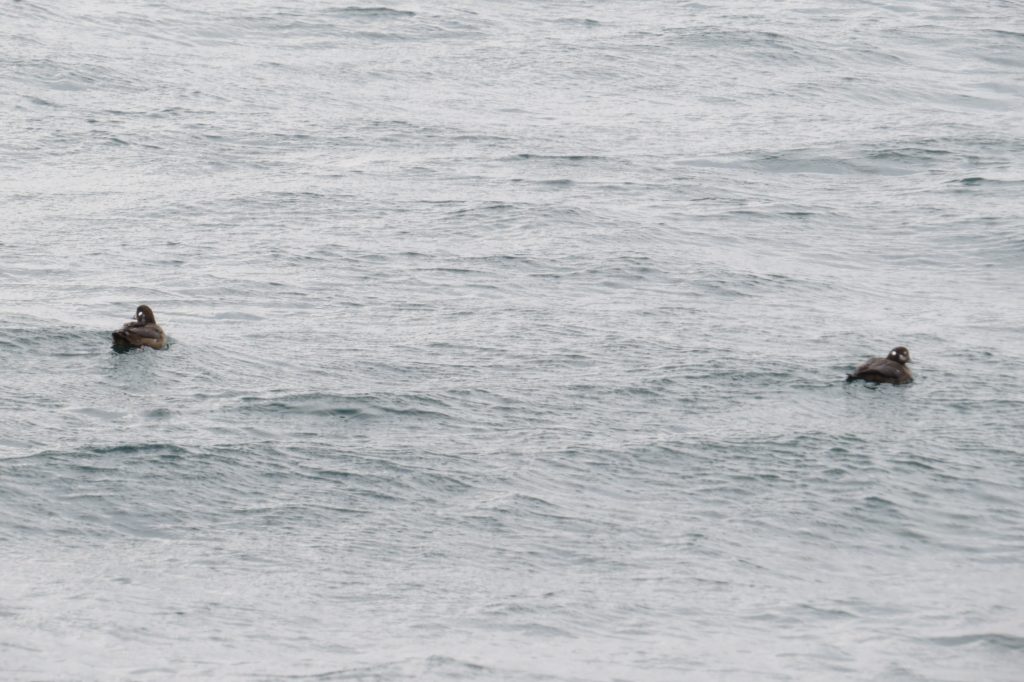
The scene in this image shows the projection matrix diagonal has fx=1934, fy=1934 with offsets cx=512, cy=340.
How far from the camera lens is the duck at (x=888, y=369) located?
929 inches

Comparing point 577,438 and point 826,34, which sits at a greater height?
point 826,34

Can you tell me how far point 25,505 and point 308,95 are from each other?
2080cm

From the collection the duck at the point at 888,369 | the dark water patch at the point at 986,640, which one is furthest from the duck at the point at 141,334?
the dark water patch at the point at 986,640

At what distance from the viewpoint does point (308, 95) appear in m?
39.5

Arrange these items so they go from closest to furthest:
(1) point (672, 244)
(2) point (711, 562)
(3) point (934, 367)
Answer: (2) point (711, 562) → (3) point (934, 367) → (1) point (672, 244)

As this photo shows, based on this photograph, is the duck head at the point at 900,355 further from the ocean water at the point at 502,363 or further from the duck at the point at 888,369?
the ocean water at the point at 502,363

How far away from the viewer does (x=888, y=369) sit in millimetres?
23625

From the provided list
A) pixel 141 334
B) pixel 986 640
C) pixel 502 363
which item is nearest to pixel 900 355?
pixel 502 363

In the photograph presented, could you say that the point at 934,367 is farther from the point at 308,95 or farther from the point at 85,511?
the point at 308,95

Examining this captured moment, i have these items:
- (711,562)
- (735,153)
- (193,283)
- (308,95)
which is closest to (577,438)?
(711,562)

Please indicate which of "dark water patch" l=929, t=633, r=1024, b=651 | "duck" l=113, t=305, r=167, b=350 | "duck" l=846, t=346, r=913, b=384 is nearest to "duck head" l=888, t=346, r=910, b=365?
"duck" l=846, t=346, r=913, b=384

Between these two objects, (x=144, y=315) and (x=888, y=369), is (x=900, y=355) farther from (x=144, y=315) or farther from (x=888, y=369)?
(x=144, y=315)

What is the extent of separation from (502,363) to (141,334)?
452 cm

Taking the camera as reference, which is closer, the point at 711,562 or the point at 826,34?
the point at 711,562
